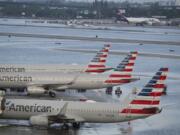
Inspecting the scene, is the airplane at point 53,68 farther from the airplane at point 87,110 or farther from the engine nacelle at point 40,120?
the engine nacelle at point 40,120

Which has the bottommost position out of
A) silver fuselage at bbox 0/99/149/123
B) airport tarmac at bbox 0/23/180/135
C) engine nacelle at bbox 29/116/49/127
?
airport tarmac at bbox 0/23/180/135

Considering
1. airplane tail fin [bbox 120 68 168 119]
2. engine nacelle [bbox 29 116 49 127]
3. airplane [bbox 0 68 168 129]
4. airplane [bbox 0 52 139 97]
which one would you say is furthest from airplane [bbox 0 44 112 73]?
airplane tail fin [bbox 120 68 168 119]

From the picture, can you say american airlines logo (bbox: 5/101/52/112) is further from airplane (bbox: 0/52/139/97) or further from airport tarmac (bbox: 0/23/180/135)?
airplane (bbox: 0/52/139/97)

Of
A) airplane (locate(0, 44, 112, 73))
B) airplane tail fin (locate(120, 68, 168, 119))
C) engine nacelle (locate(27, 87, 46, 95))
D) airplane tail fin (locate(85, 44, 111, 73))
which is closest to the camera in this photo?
airplane tail fin (locate(120, 68, 168, 119))

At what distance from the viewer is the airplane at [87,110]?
50.2 metres

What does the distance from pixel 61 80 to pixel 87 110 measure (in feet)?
66.6

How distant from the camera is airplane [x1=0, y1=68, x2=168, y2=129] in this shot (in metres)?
50.2

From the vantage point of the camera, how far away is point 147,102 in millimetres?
50406

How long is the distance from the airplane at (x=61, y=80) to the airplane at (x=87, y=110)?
17.8m

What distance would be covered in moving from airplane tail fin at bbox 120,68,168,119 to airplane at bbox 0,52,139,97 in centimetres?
2048

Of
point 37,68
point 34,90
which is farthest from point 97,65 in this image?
point 34,90

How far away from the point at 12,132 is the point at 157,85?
1251 cm

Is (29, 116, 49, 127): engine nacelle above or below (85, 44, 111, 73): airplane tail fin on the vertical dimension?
above

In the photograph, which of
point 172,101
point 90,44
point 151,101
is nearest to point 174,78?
A: point 172,101
